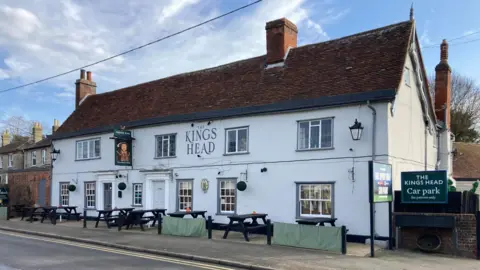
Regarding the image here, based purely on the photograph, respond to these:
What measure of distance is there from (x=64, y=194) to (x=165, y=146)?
9426 mm

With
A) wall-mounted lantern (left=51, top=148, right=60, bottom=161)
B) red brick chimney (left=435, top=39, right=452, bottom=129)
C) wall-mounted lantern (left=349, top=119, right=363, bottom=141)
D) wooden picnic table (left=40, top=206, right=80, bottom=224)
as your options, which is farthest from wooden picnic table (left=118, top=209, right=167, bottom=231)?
red brick chimney (left=435, top=39, right=452, bottom=129)

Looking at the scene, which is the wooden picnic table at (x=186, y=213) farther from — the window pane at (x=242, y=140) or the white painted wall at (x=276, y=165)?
the window pane at (x=242, y=140)

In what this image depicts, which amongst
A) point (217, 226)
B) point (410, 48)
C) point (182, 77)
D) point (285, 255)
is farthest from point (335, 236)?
point (182, 77)

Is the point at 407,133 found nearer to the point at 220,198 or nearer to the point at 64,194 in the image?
the point at 220,198

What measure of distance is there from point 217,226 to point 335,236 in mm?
6874

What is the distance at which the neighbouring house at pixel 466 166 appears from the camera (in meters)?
27.3

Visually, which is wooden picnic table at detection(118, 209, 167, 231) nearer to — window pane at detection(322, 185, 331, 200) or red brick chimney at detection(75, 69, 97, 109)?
window pane at detection(322, 185, 331, 200)

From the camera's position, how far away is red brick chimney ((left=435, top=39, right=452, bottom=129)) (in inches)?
871

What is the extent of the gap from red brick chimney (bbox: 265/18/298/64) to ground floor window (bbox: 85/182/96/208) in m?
12.6

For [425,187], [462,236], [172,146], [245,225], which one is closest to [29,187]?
[172,146]

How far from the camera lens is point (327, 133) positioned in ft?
53.6

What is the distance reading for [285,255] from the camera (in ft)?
41.4

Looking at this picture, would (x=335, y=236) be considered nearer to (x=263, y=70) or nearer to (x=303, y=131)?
(x=303, y=131)

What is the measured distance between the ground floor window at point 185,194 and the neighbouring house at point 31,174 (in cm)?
1177
